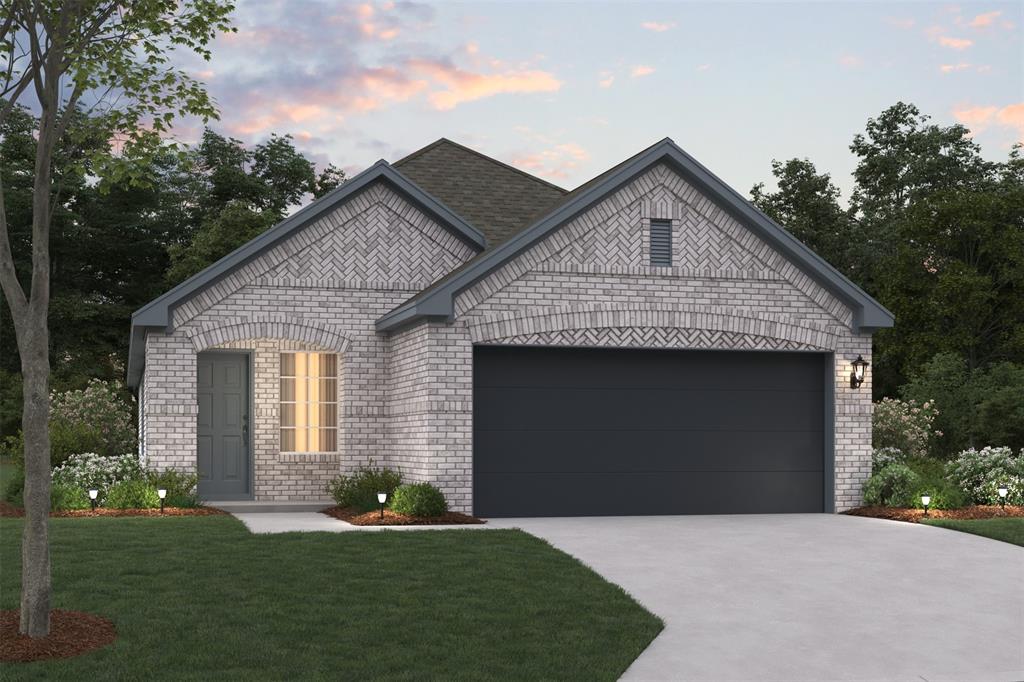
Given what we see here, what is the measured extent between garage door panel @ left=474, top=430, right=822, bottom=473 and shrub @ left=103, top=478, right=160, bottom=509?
503 cm

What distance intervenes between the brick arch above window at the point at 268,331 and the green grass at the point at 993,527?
9.92 metres

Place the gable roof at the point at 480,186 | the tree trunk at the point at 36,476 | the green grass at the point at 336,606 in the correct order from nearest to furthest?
the green grass at the point at 336,606 → the tree trunk at the point at 36,476 → the gable roof at the point at 480,186

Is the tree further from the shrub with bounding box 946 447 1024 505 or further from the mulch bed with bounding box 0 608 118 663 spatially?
the shrub with bounding box 946 447 1024 505

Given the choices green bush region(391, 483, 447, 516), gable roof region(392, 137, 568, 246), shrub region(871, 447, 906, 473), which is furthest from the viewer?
gable roof region(392, 137, 568, 246)

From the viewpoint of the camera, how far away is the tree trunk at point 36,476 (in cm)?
836

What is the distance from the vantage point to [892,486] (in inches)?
715

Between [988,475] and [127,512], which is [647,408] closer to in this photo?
[988,475]

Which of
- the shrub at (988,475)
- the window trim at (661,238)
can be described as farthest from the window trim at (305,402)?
the shrub at (988,475)

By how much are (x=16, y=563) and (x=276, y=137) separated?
3772 centimetres

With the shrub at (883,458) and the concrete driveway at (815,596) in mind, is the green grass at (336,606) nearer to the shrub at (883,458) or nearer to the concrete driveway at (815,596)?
the concrete driveway at (815,596)

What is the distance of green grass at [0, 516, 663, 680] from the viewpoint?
8133 millimetres

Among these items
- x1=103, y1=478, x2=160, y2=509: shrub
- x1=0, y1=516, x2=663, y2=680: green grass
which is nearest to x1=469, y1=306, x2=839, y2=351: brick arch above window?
x1=0, y1=516, x2=663, y2=680: green grass

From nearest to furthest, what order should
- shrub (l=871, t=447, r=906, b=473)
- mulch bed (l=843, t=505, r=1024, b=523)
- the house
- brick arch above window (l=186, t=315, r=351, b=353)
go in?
mulch bed (l=843, t=505, r=1024, b=523)
the house
brick arch above window (l=186, t=315, r=351, b=353)
shrub (l=871, t=447, r=906, b=473)

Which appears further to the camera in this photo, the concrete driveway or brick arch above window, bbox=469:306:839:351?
brick arch above window, bbox=469:306:839:351
